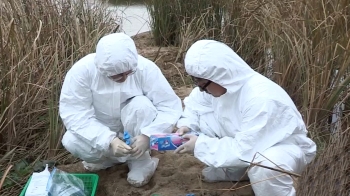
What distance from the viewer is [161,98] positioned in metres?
2.71

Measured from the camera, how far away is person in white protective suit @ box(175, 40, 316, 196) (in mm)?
2271

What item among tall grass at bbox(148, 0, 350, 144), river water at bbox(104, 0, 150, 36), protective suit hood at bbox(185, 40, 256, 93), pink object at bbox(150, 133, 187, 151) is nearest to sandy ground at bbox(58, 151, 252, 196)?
pink object at bbox(150, 133, 187, 151)

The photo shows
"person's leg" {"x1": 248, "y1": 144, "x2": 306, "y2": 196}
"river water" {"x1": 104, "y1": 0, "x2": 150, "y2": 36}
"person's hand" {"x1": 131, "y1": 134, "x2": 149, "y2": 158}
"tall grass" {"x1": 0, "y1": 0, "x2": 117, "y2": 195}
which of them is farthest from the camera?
"river water" {"x1": 104, "y1": 0, "x2": 150, "y2": 36}

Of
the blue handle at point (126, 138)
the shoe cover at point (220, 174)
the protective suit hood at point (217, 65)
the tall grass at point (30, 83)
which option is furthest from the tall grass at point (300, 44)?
the tall grass at point (30, 83)

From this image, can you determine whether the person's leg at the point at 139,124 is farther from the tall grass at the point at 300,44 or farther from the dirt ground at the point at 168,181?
the tall grass at the point at 300,44

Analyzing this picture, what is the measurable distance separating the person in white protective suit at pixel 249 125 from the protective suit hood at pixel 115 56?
0.27 metres

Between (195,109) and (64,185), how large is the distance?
0.75 m

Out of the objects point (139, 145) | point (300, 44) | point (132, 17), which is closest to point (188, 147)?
point (139, 145)

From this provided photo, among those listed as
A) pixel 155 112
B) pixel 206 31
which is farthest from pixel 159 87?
pixel 206 31

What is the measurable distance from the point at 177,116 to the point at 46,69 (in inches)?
42.7

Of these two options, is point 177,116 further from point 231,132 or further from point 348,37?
point 348,37

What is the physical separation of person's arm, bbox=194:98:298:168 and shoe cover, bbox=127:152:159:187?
19.3 inches

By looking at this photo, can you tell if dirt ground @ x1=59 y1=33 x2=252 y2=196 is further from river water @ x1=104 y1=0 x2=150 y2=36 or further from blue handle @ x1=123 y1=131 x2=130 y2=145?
river water @ x1=104 y1=0 x2=150 y2=36

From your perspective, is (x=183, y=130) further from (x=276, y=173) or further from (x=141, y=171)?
(x=276, y=173)
